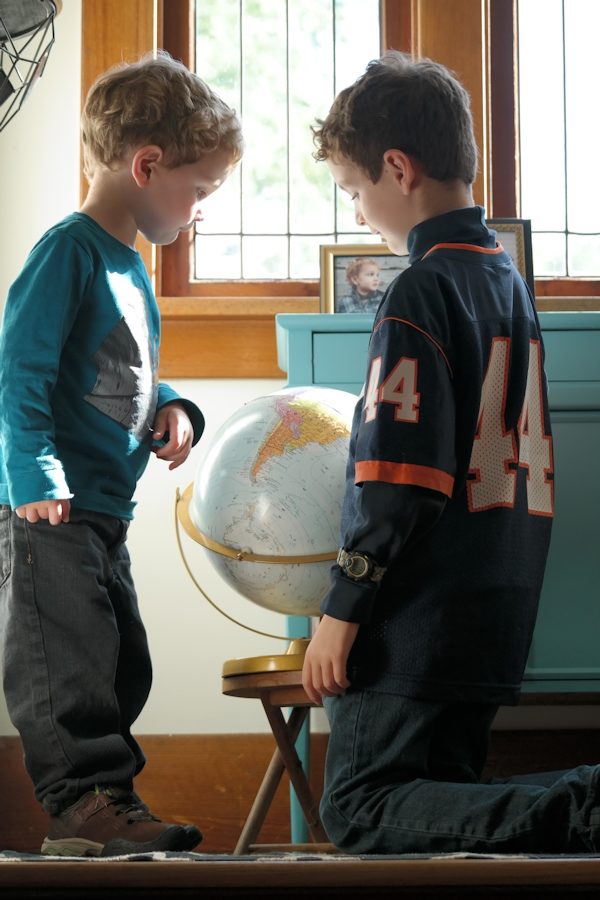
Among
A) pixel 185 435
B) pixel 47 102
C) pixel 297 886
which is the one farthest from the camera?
pixel 47 102

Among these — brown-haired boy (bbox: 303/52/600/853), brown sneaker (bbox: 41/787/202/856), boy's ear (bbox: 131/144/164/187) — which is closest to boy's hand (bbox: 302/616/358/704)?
brown-haired boy (bbox: 303/52/600/853)

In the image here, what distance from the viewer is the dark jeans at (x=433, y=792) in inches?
51.8

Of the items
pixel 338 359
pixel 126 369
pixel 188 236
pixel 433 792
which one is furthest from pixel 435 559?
pixel 188 236

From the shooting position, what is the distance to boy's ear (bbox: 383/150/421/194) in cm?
174

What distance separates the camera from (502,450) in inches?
63.2

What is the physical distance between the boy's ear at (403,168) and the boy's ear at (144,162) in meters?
0.52

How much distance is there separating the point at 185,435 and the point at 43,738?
608mm

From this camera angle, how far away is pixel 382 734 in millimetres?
1525

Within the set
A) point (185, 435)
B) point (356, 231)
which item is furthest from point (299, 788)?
point (356, 231)

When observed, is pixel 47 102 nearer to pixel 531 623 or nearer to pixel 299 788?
pixel 299 788

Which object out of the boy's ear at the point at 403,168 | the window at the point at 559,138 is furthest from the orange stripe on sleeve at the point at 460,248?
the window at the point at 559,138

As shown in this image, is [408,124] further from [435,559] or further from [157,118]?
[435,559]

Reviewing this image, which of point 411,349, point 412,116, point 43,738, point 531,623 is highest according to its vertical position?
point 412,116

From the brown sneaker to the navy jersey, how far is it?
382mm
